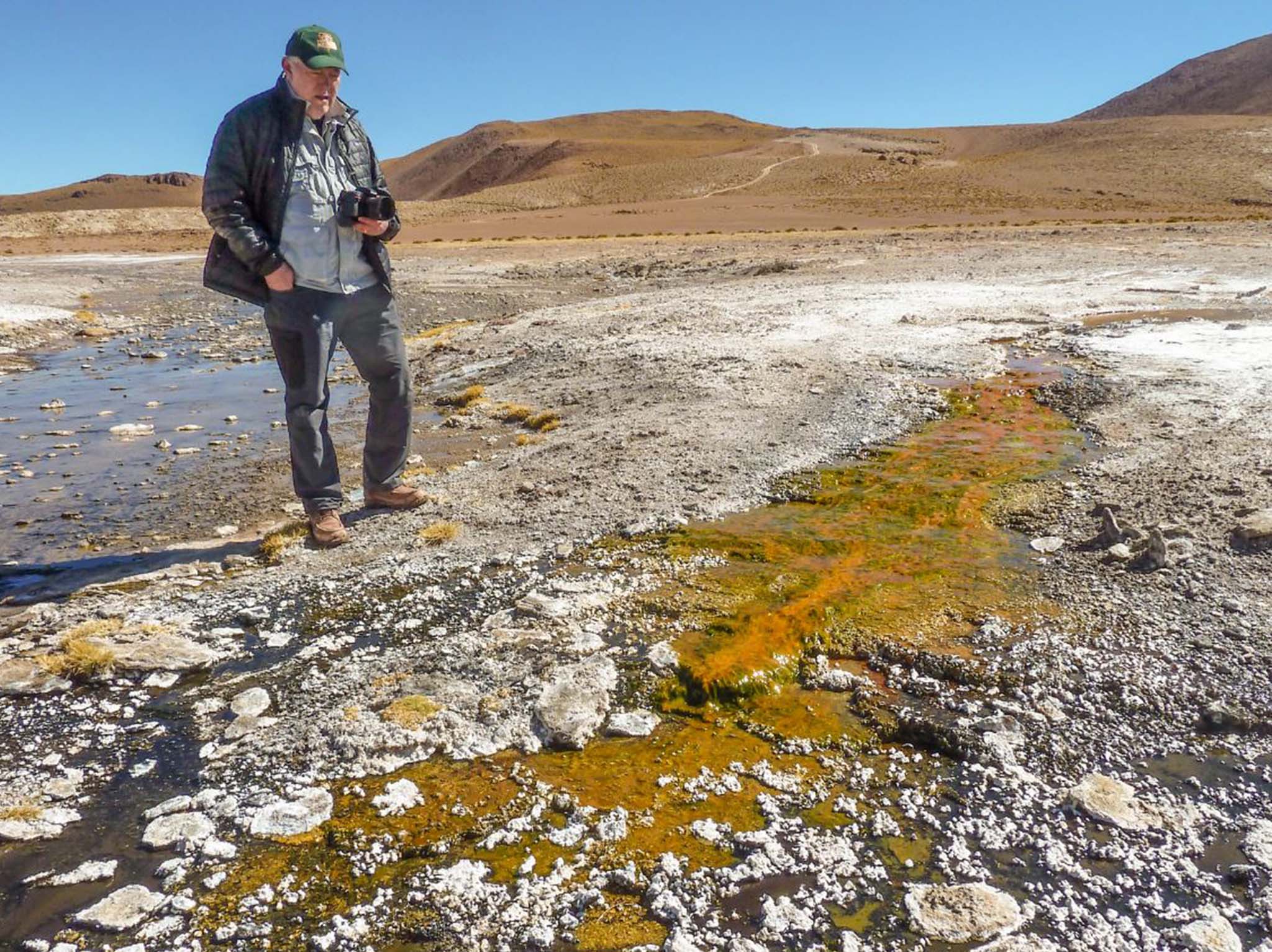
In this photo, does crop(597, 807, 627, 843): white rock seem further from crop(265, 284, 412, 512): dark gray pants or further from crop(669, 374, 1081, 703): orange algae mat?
crop(265, 284, 412, 512): dark gray pants

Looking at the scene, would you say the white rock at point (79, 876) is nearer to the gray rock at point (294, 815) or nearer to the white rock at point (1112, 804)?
the gray rock at point (294, 815)

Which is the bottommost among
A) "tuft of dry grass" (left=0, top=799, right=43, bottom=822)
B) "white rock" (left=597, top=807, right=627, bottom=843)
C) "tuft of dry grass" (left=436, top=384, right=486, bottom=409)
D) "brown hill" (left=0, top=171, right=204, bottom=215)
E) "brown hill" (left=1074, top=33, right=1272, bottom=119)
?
"white rock" (left=597, top=807, right=627, bottom=843)

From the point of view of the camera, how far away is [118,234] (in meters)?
48.5

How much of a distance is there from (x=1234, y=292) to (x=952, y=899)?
11841 mm

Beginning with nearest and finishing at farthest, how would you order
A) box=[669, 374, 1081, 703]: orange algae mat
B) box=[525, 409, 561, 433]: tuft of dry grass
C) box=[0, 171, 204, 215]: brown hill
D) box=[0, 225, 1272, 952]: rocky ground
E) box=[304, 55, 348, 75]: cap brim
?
1. box=[0, 225, 1272, 952]: rocky ground
2. box=[669, 374, 1081, 703]: orange algae mat
3. box=[304, 55, 348, 75]: cap brim
4. box=[525, 409, 561, 433]: tuft of dry grass
5. box=[0, 171, 204, 215]: brown hill

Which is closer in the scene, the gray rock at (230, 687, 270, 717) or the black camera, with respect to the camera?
the gray rock at (230, 687, 270, 717)

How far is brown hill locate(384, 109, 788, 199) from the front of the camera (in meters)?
101

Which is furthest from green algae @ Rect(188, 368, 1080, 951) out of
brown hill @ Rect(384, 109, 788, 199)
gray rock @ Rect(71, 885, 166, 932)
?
brown hill @ Rect(384, 109, 788, 199)

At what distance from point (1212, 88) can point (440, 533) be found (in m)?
181

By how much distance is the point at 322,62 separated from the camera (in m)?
3.66

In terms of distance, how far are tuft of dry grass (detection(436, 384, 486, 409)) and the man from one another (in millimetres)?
3119

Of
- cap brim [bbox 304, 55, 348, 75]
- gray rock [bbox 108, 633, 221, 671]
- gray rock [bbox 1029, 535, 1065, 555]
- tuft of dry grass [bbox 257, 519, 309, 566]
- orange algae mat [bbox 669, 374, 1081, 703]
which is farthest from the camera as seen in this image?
tuft of dry grass [bbox 257, 519, 309, 566]

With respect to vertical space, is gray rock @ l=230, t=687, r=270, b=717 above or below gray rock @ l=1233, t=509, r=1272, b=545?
below

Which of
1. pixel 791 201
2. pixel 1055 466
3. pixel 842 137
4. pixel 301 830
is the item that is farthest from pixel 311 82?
pixel 842 137
